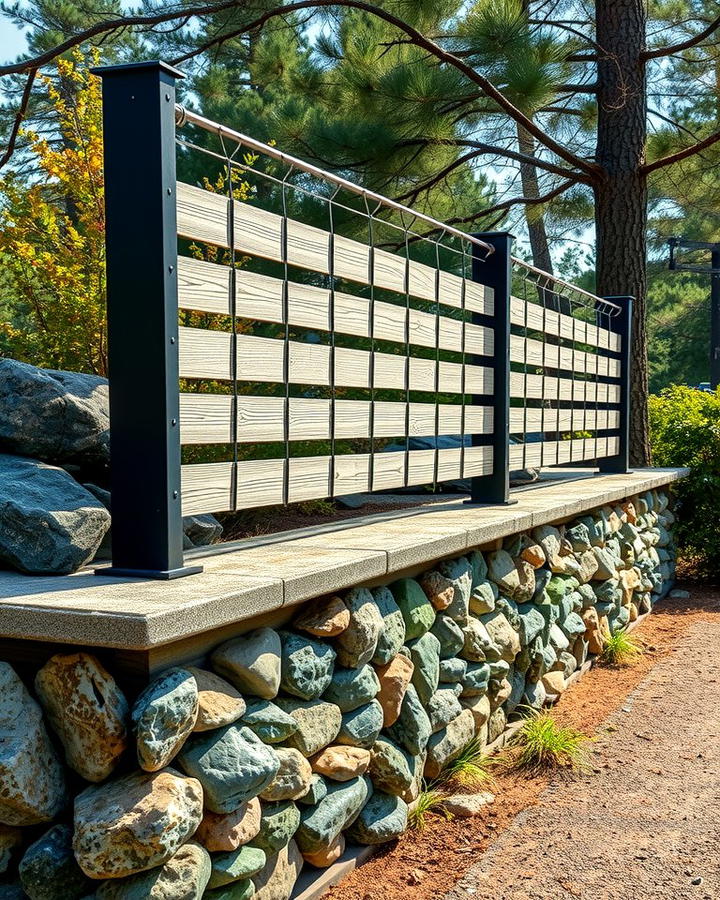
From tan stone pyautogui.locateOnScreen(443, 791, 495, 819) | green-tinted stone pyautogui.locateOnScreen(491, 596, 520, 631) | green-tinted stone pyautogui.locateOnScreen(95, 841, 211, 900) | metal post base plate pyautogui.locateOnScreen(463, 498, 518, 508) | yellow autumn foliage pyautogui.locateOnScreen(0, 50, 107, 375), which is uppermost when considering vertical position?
yellow autumn foliage pyautogui.locateOnScreen(0, 50, 107, 375)

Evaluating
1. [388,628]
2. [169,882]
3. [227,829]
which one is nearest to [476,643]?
[388,628]

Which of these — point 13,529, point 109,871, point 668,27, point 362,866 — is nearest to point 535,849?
point 362,866

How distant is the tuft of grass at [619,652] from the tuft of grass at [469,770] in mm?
2039

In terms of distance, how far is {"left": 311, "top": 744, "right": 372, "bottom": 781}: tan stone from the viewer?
275 cm

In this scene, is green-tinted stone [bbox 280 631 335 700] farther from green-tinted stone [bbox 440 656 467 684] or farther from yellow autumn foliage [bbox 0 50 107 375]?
yellow autumn foliage [bbox 0 50 107 375]

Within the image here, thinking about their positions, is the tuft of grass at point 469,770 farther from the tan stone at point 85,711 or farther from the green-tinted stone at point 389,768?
the tan stone at point 85,711

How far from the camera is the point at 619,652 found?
18.7ft

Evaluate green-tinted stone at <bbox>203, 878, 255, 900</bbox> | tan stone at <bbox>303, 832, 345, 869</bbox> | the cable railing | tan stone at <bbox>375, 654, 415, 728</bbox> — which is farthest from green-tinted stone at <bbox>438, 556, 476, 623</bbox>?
green-tinted stone at <bbox>203, 878, 255, 900</bbox>

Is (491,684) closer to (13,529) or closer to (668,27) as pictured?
(13,529)

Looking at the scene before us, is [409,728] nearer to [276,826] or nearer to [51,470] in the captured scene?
[276,826]

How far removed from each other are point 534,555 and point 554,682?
67 centimetres

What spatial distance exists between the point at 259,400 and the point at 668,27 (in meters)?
9.64

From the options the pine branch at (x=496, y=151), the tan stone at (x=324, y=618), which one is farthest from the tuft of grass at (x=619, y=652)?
the pine branch at (x=496, y=151)

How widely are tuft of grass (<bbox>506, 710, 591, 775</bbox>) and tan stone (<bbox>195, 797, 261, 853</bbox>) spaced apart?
72.3 inches
